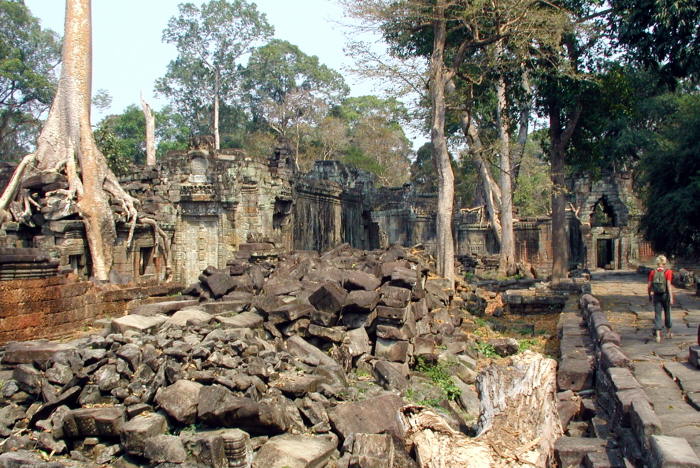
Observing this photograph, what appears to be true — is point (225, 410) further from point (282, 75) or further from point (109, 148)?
point (282, 75)

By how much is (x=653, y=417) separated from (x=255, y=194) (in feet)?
40.7

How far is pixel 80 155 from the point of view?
13438 mm

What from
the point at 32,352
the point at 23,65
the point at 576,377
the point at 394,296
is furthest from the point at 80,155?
the point at 23,65

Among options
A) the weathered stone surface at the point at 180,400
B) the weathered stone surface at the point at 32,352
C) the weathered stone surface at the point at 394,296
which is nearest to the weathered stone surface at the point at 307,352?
the weathered stone surface at the point at 394,296

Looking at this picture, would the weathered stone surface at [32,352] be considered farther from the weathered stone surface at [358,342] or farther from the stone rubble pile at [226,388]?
the weathered stone surface at [358,342]

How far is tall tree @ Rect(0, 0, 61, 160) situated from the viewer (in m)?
31.2

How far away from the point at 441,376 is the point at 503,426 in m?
2.96

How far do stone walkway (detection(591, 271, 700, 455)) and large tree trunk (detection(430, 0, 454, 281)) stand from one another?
3.66 meters

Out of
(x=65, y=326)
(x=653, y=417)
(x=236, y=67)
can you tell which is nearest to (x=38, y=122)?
(x=236, y=67)

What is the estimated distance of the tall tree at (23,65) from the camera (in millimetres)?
31219

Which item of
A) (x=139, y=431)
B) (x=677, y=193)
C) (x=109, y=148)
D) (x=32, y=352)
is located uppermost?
(x=109, y=148)

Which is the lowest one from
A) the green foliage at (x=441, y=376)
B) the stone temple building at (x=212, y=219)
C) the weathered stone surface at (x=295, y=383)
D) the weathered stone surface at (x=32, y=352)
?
the green foliage at (x=441, y=376)

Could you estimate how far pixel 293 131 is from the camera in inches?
1527

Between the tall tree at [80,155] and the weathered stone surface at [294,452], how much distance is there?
8.66m
